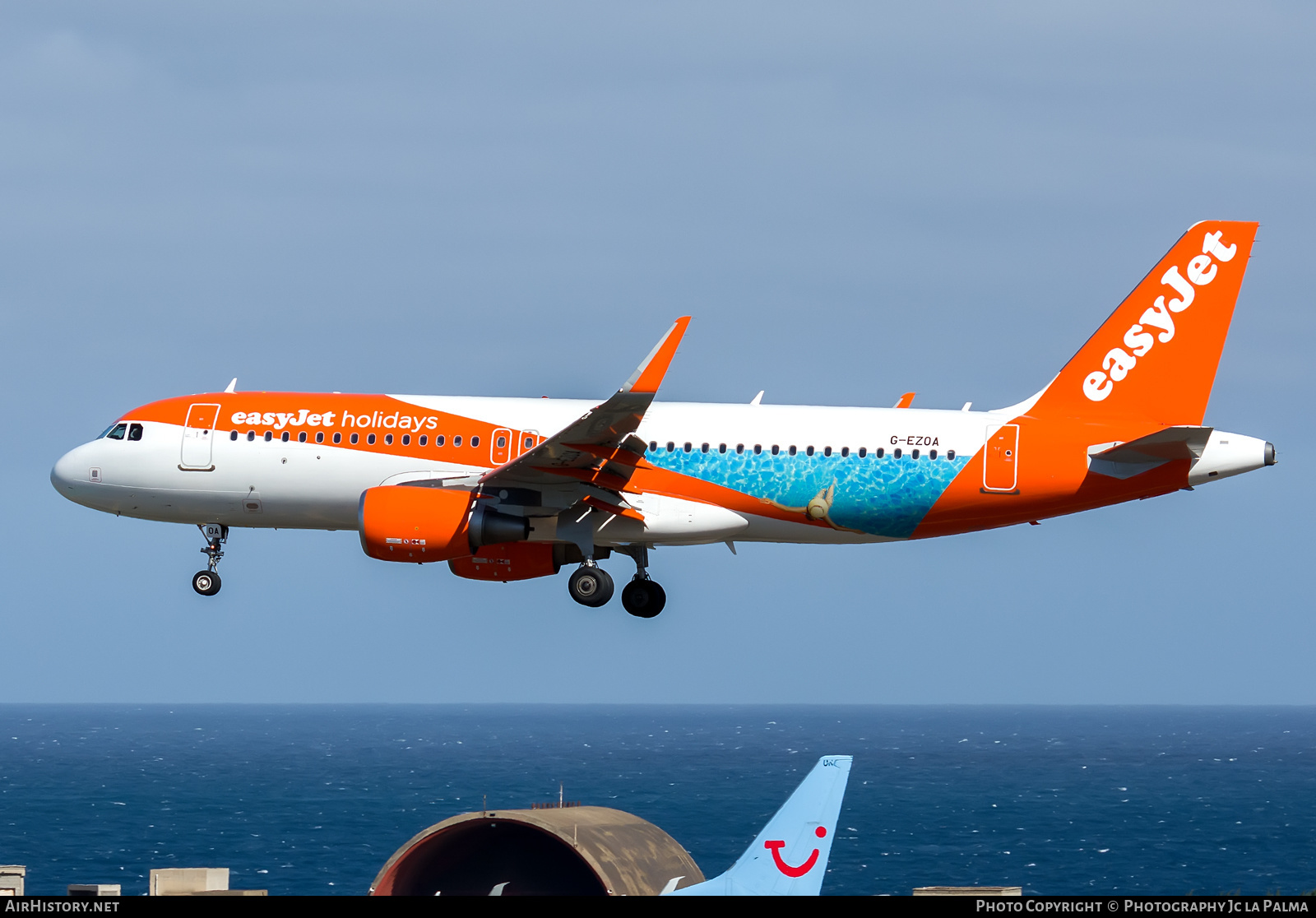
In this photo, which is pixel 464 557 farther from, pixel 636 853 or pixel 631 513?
pixel 636 853

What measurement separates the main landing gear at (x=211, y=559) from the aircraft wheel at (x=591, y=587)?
10751 millimetres

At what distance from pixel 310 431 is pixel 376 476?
2288mm

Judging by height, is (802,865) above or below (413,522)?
below

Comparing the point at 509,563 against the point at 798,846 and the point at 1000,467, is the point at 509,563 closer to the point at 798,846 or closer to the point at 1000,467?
the point at 798,846

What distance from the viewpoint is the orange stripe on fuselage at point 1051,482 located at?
4141cm

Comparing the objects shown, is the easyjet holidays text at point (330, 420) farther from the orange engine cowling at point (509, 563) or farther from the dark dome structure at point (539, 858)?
the dark dome structure at point (539, 858)

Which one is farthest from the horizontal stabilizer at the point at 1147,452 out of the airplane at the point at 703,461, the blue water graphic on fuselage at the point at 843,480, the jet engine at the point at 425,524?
the jet engine at the point at 425,524

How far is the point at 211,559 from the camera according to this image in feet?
150

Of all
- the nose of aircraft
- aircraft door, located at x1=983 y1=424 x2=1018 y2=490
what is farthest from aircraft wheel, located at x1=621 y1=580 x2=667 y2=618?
the nose of aircraft

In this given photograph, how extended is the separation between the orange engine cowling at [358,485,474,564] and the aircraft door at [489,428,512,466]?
1.65 meters

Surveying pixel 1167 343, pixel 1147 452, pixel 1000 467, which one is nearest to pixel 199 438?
pixel 1000 467

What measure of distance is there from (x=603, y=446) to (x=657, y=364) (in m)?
3.31

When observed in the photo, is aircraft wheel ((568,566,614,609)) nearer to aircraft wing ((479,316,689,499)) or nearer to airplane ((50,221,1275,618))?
airplane ((50,221,1275,618))
